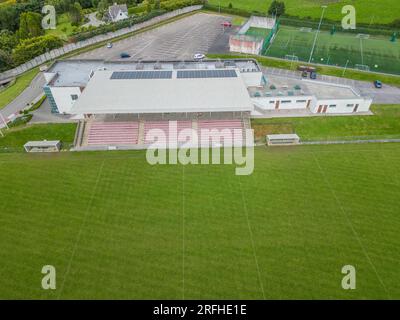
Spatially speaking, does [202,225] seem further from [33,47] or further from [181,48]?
[33,47]

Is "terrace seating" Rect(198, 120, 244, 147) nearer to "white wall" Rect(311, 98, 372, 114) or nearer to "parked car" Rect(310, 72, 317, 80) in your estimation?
"white wall" Rect(311, 98, 372, 114)

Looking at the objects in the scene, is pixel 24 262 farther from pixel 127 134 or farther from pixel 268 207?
pixel 268 207

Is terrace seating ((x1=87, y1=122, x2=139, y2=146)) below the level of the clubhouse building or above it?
below

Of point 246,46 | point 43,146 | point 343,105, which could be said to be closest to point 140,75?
point 43,146

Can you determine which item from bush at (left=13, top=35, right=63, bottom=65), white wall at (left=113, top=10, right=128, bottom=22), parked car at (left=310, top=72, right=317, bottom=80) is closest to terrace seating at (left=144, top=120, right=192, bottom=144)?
parked car at (left=310, top=72, right=317, bottom=80)

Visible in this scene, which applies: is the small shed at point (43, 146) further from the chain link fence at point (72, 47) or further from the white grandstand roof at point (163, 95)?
the chain link fence at point (72, 47)

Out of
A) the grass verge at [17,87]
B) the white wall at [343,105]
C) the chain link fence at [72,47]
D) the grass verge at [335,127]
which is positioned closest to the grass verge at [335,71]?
the grass verge at [335,127]

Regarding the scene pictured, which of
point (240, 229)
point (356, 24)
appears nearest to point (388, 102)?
point (240, 229)
